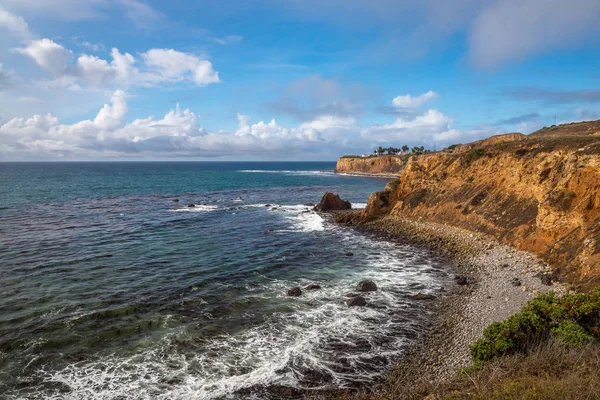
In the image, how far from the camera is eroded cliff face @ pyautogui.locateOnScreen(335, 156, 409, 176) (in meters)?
169

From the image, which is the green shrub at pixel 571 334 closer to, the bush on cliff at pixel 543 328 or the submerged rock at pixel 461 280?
the bush on cliff at pixel 543 328

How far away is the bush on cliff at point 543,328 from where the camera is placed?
14391 millimetres

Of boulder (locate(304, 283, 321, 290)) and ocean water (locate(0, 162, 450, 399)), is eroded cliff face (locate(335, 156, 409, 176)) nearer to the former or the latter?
ocean water (locate(0, 162, 450, 399))

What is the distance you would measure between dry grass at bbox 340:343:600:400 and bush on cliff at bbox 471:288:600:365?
1442 millimetres

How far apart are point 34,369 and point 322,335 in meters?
14.5

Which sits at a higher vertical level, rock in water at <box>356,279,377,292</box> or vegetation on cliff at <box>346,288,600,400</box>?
vegetation on cliff at <box>346,288,600,400</box>

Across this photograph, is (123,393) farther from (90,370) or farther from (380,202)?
(380,202)

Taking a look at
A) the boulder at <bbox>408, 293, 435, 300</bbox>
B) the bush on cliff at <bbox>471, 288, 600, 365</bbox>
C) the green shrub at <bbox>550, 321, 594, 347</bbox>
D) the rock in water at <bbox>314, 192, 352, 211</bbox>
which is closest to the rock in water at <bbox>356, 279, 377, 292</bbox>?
the boulder at <bbox>408, 293, 435, 300</bbox>

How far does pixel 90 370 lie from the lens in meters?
16.3

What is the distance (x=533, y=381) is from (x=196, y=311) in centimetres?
1891

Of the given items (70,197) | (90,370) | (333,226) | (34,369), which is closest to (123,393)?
(90,370)

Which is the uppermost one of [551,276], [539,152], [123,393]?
[539,152]

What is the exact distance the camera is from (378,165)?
179125mm

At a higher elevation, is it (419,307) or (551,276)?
(551,276)
